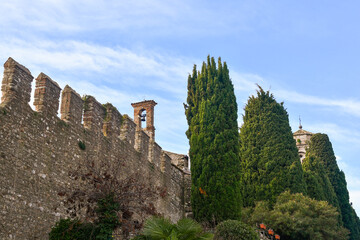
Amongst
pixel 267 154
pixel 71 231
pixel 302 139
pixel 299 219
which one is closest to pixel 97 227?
pixel 71 231

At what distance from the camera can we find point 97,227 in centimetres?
1071

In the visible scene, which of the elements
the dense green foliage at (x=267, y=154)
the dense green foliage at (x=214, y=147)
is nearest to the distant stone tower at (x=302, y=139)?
the dense green foliage at (x=267, y=154)

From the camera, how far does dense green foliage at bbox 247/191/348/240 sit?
19.6 metres

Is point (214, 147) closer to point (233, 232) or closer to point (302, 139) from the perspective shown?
point (233, 232)

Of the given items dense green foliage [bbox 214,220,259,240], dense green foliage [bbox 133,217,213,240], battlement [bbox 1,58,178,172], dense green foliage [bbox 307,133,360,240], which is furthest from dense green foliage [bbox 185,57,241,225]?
dense green foliage [bbox 307,133,360,240]

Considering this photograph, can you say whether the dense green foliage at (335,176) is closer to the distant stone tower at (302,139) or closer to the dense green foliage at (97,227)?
the distant stone tower at (302,139)

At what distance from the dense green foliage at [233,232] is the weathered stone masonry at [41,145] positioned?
4.02 metres

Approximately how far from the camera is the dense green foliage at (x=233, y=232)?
15016 mm

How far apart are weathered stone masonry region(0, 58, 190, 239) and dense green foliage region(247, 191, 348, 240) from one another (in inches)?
331

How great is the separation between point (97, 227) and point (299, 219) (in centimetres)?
1181

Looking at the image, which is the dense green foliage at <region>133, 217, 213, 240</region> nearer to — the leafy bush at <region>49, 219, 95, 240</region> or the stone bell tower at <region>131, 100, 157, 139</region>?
the leafy bush at <region>49, 219, 95, 240</region>

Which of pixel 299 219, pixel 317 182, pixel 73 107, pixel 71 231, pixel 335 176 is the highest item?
pixel 335 176

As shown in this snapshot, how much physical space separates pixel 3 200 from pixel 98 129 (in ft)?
15.3

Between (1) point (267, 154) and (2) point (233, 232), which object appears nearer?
(2) point (233, 232)
